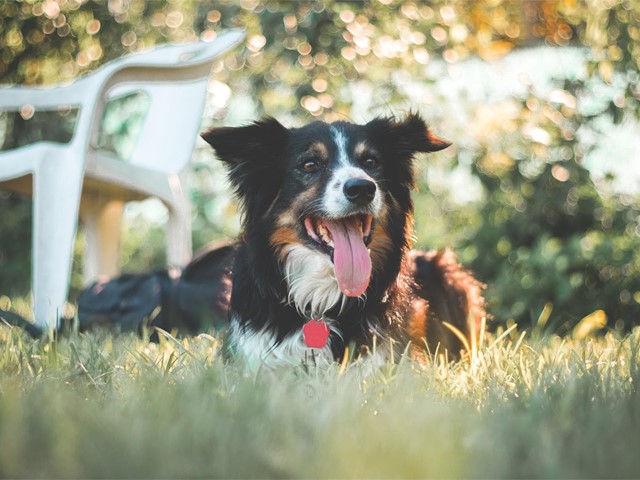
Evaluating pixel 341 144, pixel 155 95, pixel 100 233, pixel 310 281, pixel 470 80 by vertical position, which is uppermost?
pixel 470 80

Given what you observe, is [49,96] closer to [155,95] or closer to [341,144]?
[155,95]

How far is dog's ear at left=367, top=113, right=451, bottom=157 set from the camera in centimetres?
289

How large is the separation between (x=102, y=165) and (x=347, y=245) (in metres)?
1.75

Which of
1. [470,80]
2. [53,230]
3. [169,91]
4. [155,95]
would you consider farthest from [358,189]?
[470,80]

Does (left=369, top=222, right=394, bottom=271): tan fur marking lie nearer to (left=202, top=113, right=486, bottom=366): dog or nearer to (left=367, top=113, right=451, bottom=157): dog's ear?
(left=202, top=113, right=486, bottom=366): dog

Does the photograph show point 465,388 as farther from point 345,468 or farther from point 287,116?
point 287,116

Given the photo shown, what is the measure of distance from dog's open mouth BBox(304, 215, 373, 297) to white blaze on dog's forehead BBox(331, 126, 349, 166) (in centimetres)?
22

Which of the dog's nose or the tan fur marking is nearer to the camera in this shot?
the dog's nose

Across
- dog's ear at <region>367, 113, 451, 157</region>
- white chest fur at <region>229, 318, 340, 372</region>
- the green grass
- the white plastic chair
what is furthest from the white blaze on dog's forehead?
the white plastic chair

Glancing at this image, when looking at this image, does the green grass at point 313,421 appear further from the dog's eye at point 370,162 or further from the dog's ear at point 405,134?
the dog's ear at point 405,134

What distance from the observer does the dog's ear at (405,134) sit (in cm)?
289

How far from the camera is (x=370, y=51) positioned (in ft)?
16.1

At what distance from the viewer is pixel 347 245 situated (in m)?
2.68

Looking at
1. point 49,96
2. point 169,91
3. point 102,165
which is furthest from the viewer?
point 169,91
